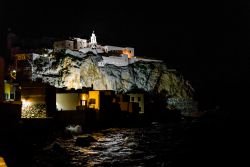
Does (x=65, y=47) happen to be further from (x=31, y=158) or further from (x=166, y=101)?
(x=31, y=158)

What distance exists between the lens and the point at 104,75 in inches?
A: 2761

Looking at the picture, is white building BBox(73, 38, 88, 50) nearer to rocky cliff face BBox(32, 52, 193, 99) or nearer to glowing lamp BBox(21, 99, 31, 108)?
rocky cliff face BBox(32, 52, 193, 99)

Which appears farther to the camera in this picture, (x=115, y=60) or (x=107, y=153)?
(x=115, y=60)

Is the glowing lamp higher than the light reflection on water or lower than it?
higher

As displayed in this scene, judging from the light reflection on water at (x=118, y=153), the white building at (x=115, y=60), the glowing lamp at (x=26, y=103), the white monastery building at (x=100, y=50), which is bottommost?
the light reflection on water at (x=118, y=153)

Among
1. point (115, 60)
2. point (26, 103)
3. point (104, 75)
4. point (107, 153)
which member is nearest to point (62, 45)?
point (104, 75)

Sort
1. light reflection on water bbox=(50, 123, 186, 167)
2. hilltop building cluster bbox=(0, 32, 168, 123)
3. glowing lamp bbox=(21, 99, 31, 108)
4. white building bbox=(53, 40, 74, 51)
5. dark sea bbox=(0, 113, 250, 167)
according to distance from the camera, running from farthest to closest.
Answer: white building bbox=(53, 40, 74, 51) < hilltop building cluster bbox=(0, 32, 168, 123) < glowing lamp bbox=(21, 99, 31, 108) < light reflection on water bbox=(50, 123, 186, 167) < dark sea bbox=(0, 113, 250, 167)

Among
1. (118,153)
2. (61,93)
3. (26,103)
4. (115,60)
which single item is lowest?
(118,153)

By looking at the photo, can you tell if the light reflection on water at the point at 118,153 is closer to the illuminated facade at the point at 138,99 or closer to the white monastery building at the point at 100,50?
the illuminated facade at the point at 138,99

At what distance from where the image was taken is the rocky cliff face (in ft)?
203

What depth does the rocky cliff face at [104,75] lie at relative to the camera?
203 ft

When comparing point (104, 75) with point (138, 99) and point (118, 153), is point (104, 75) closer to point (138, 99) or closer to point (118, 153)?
point (138, 99)

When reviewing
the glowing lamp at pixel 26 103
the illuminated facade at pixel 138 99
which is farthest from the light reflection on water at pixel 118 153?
the illuminated facade at pixel 138 99

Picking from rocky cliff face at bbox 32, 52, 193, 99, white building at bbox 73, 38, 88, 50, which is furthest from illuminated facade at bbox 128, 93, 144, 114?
white building at bbox 73, 38, 88, 50
